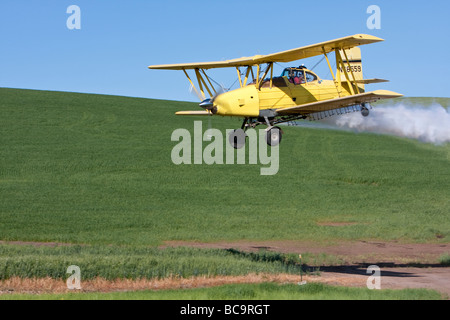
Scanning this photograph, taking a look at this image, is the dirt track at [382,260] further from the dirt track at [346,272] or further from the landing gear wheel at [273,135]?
the landing gear wheel at [273,135]

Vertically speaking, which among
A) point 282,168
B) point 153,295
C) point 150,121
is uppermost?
point 150,121

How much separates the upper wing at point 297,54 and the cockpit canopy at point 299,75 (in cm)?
49

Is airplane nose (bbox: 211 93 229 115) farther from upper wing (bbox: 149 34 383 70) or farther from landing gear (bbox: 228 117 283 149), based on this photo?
upper wing (bbox: 149 34 383 70)

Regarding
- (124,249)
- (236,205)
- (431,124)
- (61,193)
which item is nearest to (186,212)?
(236,205)

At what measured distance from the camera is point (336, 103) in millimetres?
27562

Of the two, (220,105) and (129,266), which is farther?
(129,266)

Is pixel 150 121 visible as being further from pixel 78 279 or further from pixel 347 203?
pixel 78 279

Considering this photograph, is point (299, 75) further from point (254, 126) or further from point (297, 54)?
point (254, 126)

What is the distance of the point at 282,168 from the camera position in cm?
6869

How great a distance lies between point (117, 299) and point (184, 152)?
164ft

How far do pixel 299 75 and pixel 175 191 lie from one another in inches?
1309

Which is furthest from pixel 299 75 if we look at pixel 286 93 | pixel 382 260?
pixel 382 260

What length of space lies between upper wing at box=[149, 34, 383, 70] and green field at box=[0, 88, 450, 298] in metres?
9.51

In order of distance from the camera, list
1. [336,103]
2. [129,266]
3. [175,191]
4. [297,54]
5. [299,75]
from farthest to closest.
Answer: [175,191]
[129,266]
[299,75]
[297,54]
[336,103]
